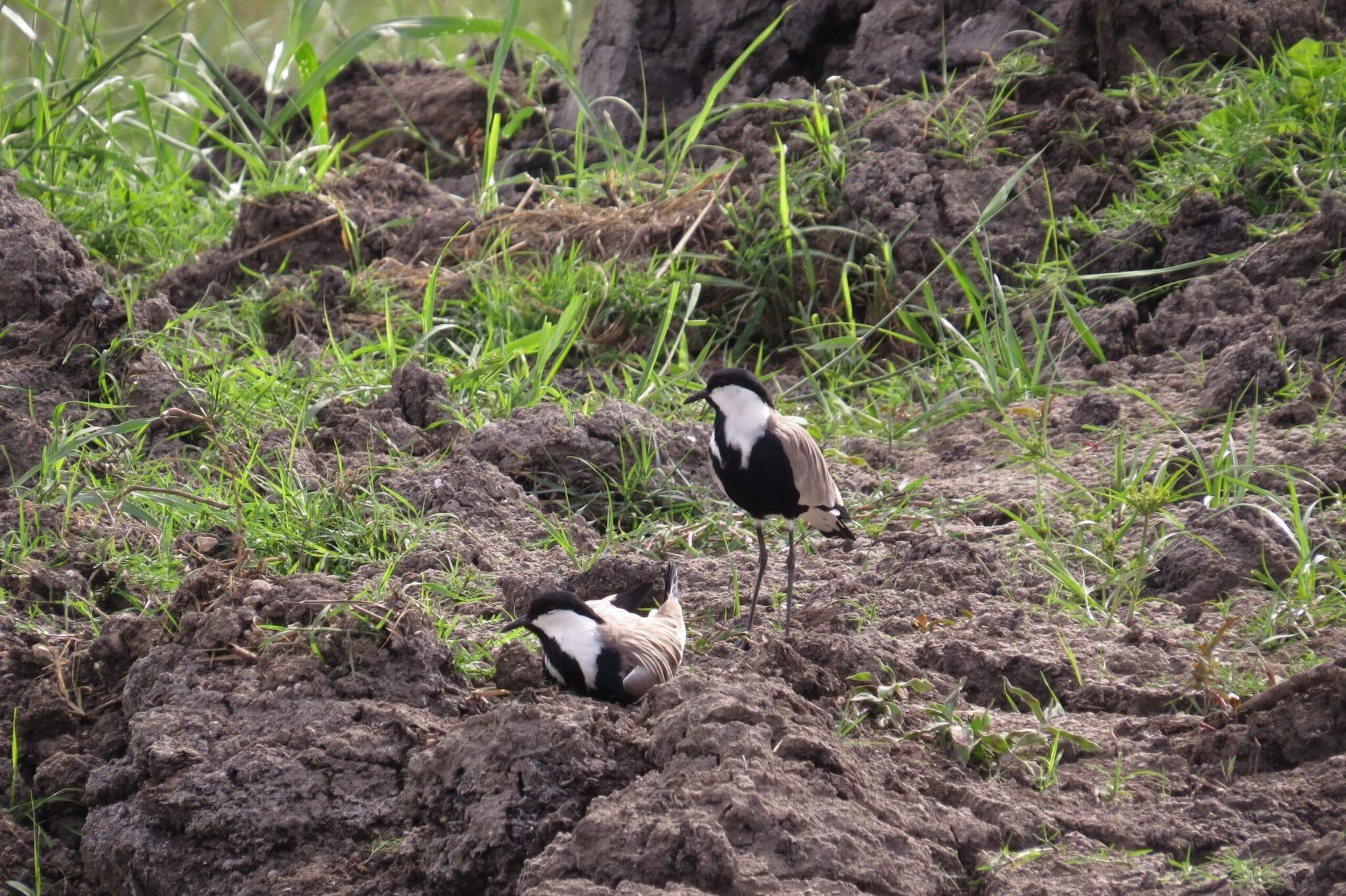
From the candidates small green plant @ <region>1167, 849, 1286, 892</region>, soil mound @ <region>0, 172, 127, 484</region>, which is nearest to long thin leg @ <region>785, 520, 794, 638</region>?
small green plant @ <region>1167, 849, 1286, 892</region>

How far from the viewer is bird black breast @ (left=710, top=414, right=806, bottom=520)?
3.85 metres

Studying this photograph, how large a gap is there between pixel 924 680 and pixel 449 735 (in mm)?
1101

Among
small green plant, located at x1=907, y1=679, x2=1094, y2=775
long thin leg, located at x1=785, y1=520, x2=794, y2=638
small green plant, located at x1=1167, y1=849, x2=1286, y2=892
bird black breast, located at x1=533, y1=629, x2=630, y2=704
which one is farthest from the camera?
long thin leg, located at x1=785, y1=520, x2=794, y2=638

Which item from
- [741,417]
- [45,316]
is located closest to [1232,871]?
[741,417]

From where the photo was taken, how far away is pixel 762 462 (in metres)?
3.86

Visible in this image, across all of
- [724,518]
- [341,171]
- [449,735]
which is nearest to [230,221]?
→ [341,171]

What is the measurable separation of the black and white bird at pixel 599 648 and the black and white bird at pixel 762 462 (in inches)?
17.8

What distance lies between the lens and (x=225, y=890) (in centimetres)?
294

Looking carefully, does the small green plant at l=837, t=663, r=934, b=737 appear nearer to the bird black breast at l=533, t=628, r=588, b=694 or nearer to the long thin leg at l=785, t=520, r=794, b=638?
the long thin leg at l=785, t=520, r=794, b=638

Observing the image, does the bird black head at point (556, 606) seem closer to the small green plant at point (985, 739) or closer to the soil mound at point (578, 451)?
the small green plant at point (985, 739)

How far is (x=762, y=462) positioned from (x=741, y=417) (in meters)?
0.17

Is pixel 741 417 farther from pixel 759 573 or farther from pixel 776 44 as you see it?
pixel 776 44

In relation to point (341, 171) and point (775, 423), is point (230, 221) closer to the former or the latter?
point (341, 171)

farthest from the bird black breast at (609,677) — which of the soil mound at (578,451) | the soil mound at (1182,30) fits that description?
the soil mound at (1182,30)
